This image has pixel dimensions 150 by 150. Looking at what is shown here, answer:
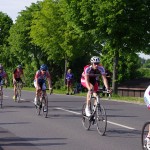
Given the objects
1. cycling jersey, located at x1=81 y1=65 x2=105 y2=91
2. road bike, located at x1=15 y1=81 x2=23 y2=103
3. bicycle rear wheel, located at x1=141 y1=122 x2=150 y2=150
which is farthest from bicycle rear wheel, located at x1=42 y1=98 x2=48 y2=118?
road bike, located at x1=15 y1=81 x2=23 y2=103

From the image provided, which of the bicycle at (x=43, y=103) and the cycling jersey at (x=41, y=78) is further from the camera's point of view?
the cycling jersey at (x=41, y=78)

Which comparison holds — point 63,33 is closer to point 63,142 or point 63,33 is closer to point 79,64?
point 79,64

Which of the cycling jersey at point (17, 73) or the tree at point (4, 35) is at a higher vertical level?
the tree at point (4, 35)

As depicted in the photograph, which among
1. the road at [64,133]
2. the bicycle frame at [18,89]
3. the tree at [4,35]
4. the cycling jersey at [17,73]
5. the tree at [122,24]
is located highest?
the tree at [4,35]

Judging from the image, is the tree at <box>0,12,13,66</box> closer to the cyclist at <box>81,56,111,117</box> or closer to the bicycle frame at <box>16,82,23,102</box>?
the bicycle frame at <box>16,82,23,102</box>

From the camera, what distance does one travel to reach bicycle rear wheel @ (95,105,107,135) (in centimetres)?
1148

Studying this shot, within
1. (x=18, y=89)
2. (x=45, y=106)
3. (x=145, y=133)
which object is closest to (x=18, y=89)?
(x=18, y=89)

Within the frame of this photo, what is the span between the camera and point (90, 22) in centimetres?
3247

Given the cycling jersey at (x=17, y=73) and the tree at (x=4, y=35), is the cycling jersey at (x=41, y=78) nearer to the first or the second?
the cycling jersey at (x=17, y=73)

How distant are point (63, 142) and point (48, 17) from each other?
35.8 meters

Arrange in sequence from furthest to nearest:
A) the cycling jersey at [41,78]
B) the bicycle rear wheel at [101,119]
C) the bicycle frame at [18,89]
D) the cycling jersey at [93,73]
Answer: the bicycle frame at [18,89]
the cycling jersey at [41,78]
the cycling jersey at [93,73]
the bicycle rear wheel at [101,119]

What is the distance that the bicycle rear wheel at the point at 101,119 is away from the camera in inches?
452

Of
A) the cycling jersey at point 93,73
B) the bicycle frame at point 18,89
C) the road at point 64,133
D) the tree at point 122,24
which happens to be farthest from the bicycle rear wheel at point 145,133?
the tree at point 122,24

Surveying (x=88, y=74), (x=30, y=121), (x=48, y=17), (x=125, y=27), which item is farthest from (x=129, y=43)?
(x=88, y=74)
